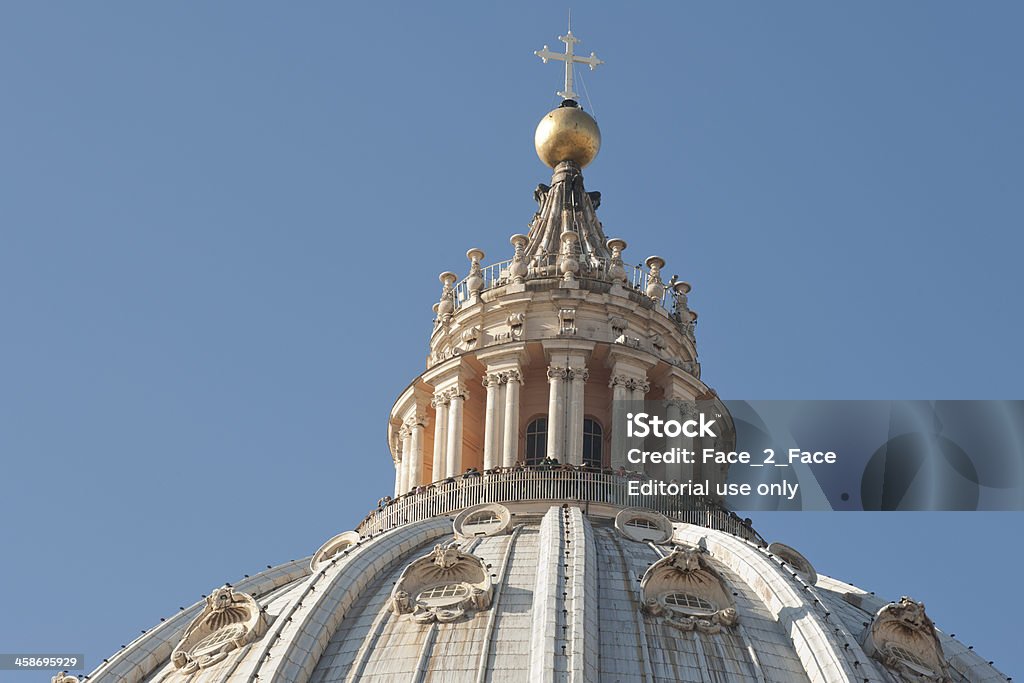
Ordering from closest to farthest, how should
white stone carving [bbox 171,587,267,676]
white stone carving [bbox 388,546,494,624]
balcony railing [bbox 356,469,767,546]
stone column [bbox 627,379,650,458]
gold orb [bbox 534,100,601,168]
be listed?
white stone carving [bbox 388,546,494,624], white stone carving [bbox 171,587,267,676], balcony railing [bbox 356,469,767,546], stone column [bbox 627,379,650,458], gold orb [bbox 534,100,601,168]

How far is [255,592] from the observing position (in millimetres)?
59188

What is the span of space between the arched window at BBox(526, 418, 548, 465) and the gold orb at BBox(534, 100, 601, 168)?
10.7m

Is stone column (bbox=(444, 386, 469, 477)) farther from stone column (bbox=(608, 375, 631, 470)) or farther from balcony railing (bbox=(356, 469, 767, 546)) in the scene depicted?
stone column (bbox=(608, 375, 631, 470))

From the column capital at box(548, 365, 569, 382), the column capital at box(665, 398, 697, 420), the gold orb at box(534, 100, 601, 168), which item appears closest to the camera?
the column capital at box(548, 365, 569, 382)

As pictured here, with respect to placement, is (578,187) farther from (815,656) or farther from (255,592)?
(815,656)

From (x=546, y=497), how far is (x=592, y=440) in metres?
3.64

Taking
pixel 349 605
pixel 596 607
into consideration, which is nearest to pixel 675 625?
pixel 596 607

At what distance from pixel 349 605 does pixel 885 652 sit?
11688 millimetres

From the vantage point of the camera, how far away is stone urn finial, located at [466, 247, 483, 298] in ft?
220

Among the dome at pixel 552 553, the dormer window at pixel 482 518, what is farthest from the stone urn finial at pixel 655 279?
the dormer window at pixel 482 518

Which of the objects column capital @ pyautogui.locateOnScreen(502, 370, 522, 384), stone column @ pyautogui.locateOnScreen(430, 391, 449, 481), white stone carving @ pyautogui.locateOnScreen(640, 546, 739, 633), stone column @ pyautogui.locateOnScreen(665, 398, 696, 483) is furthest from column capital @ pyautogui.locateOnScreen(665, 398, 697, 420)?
white stone carving @ pyautogui.locateOnScreen(640, 546, 739, 633)

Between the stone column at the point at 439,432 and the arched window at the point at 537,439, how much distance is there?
2.16m

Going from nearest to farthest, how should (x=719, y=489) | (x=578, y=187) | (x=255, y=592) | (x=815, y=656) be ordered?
(x=815, y=656)
(x=255, y=592)
(x=719, y=489)
(x=578, y=187)

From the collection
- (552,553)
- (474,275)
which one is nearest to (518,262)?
(474,275)
